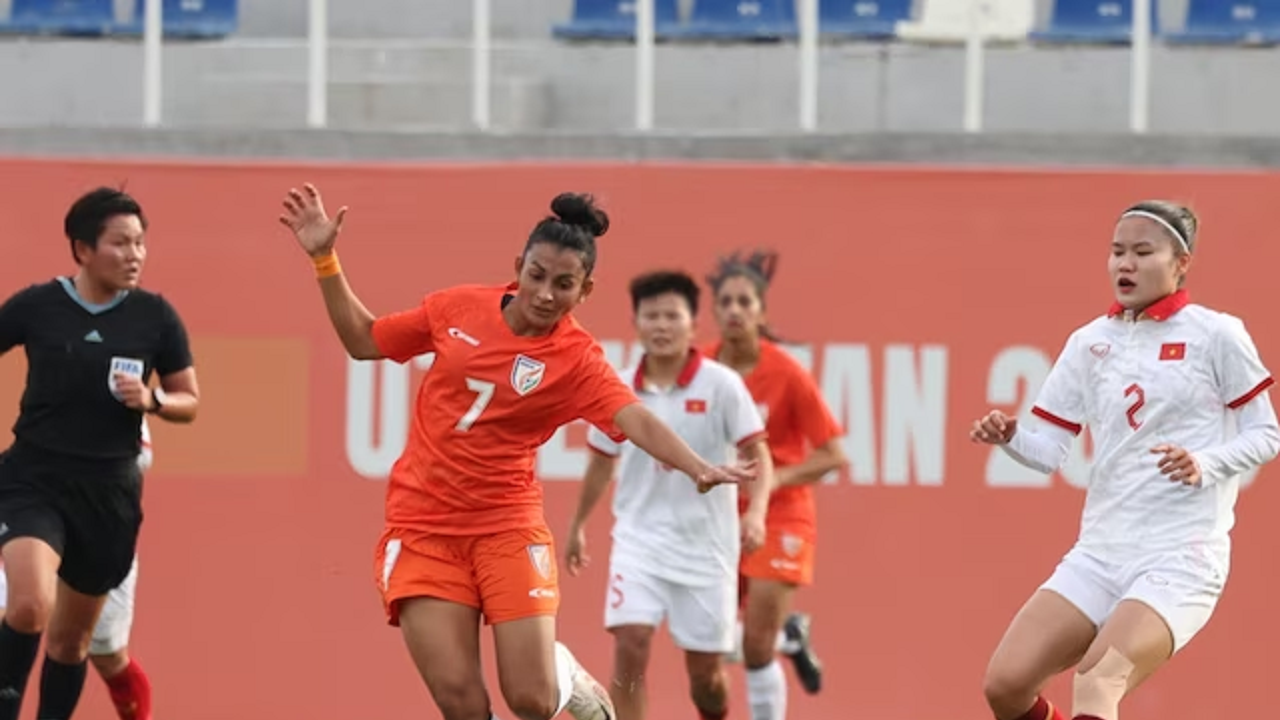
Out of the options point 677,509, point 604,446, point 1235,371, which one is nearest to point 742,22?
point 604,446

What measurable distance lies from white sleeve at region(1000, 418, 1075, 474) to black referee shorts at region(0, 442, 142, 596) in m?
3.32

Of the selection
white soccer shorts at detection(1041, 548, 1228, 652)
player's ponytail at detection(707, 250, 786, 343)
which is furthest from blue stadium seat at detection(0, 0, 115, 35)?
white soccer shorts at detection(1041, 548, 1228, 652)

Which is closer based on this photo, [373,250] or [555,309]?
[555,309]

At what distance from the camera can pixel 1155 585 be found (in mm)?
7266

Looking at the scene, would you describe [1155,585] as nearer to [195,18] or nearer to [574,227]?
[574,227]

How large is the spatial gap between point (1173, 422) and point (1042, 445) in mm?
449

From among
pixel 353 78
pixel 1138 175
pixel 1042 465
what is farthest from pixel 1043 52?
pixel 1042 465

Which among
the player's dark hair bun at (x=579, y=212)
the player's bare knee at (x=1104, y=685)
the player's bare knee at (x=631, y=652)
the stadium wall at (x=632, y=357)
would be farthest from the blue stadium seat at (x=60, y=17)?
the player's bare knee at (x=1104, y=685)

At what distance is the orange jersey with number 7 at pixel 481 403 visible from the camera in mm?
7539

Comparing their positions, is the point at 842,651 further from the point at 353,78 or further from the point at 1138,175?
the point at 353,78

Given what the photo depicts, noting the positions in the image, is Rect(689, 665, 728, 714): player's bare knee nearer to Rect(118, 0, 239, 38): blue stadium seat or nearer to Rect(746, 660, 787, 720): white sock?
Rect(746, 660, 787, 720): white sock

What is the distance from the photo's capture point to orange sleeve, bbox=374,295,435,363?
7.64 meters

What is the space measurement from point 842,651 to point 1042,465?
12.9 feet

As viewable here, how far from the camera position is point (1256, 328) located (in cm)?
1127
